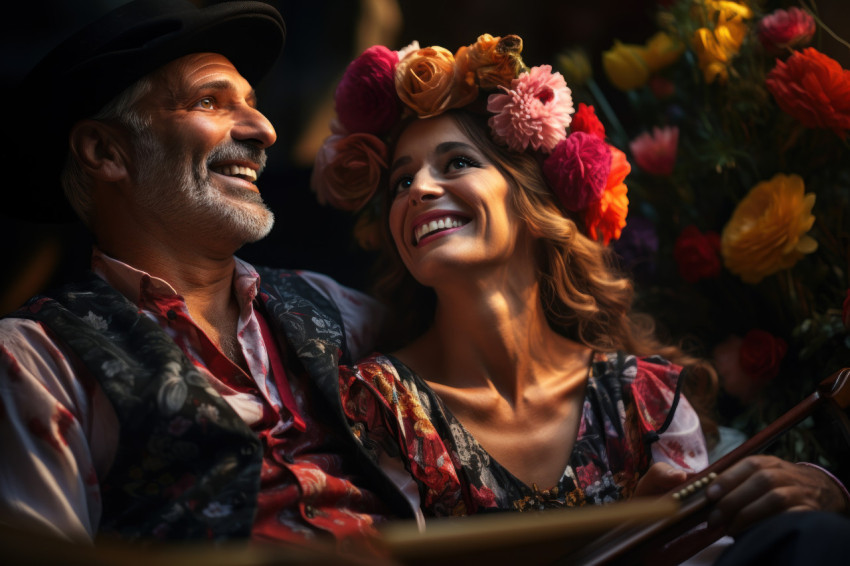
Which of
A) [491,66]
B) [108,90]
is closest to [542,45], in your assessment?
[491,66]

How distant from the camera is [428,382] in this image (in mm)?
1535

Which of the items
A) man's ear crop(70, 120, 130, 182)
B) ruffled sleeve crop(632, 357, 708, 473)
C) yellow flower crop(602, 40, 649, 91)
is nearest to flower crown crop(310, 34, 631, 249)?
ruffled sleeve crop(632, 357, 708, 473)

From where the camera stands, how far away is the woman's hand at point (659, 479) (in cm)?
133

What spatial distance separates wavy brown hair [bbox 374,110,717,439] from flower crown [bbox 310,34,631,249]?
0.03m

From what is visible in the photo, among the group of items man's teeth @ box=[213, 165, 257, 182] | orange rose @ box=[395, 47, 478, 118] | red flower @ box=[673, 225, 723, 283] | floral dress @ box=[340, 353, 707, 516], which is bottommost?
floral dress @ box=[340, 353, 707, 516]

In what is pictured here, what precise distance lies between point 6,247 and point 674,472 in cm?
126

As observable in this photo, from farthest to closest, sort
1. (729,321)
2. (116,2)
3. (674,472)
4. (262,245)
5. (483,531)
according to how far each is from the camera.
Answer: (729,321) < (262,245) < (116,2) < (674,472) < (483,531)

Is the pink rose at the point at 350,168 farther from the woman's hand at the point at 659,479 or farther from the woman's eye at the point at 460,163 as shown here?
the woman's hand at the point at 659,479

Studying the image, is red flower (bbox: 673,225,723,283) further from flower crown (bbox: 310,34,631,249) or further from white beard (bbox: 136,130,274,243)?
white beard (bbox: 136,130,274,243)

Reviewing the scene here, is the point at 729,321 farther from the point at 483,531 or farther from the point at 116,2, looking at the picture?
the point at 116,2

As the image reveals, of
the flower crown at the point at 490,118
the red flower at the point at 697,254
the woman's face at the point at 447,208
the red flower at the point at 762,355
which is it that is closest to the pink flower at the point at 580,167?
the flower crown at the point at 490,118

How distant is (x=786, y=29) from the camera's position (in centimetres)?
175

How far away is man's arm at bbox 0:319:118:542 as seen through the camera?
43.4 inches

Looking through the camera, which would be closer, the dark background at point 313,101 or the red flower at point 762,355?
the dark background at point 313,101
